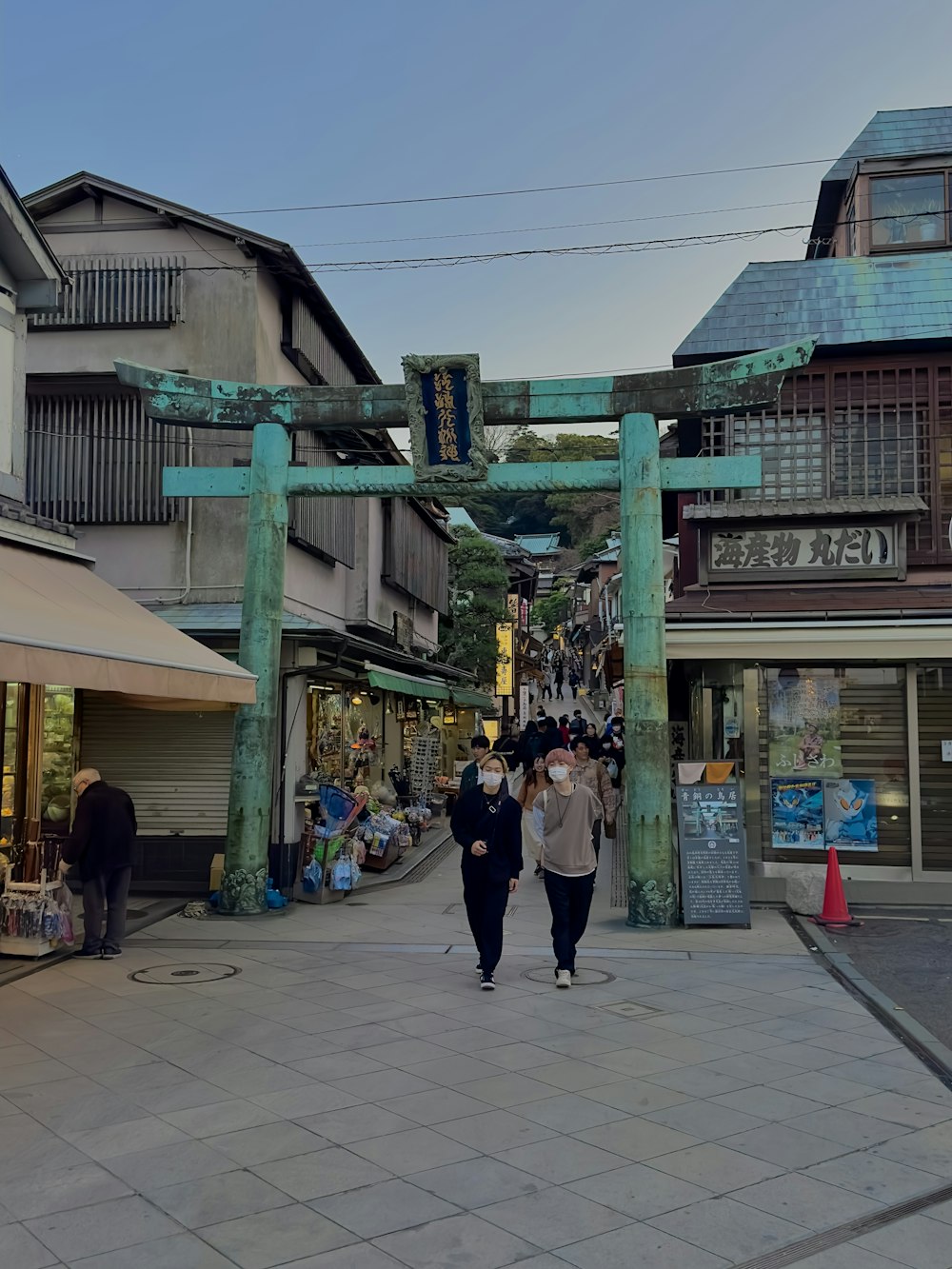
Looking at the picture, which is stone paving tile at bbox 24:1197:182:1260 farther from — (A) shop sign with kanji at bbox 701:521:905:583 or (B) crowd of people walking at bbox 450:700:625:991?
(A) shop sign with kanji at bbox 701:521:905:583

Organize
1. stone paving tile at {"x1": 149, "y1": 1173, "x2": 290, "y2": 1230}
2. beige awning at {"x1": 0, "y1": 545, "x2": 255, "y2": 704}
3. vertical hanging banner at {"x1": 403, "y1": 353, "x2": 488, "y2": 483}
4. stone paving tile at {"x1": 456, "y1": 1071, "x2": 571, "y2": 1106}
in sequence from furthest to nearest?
vertical hanging banner at {"x1": 403, "y1": 353, "x2": 488, "y2": 483} → beige awning at {"x1": 0, "y1": 545, "x2": 255, "y2": 704} → stone paving tile at {"x1": 456, "y1": 1071, "x2": 571, "y2": 1106} → stone paving tile at {"x1": 149, "y1": 1173, "x2": 290, "y2": 1230}

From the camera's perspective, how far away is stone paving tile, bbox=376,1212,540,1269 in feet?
13.9

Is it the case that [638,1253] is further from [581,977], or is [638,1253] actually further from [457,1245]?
[581,977]

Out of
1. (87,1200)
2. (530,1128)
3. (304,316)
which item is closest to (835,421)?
(304,316)

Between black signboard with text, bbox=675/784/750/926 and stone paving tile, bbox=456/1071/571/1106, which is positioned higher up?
black signboard with text, bbox=675/784/750/926

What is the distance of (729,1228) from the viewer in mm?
4559

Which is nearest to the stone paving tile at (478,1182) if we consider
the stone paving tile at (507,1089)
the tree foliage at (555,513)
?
the stone paving tile at (507,1089)

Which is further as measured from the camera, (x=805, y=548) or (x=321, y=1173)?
(x=805, y=548)

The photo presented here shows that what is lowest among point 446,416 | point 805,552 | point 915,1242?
point 915,1242

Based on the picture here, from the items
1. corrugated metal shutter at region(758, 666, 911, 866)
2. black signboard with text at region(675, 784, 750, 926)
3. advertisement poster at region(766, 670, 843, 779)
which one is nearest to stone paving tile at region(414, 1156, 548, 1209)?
black signboard with text at region(675, 784, 750, 926)

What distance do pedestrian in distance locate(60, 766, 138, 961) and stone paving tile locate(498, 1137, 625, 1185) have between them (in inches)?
233

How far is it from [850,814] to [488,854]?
686 cm

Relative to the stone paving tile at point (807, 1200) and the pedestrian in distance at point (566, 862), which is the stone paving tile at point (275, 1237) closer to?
the stone paving tile at point (807, 1200)

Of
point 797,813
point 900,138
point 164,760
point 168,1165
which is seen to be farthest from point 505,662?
point 168,1165
